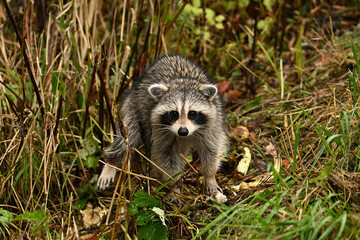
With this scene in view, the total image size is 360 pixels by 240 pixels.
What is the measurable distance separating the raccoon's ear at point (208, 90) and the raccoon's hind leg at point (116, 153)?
0.79 m

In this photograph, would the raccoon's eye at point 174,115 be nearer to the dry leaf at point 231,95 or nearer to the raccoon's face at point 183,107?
the raccoon's face at point 183,107

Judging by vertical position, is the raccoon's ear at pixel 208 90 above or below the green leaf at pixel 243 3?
below

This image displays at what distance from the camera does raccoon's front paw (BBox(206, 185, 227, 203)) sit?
173 inches

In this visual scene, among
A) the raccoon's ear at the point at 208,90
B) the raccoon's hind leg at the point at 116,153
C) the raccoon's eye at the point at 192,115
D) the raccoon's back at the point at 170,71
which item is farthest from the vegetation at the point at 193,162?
the raccoon's ear at the point at 208,90

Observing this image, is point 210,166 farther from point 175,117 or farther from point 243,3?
point 243,3

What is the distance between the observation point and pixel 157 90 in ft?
15.0

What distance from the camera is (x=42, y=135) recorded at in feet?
15.6

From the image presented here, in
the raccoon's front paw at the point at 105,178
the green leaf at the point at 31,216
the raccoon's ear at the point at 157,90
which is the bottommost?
the raccoon's front paw at the point at 105,178

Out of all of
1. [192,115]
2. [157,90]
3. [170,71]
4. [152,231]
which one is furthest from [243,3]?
[152,231]

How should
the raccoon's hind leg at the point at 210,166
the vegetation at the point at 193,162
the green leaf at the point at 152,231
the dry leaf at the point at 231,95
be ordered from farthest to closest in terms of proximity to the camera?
the dry leaf at the point at 231,95
the raccoon's hind leg at the point at 210,166
the green leaf at the point at 152,231
the vegetation at the point at 193,162

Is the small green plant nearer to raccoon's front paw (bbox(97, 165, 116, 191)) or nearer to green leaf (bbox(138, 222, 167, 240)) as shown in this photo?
green leaf (bbox(138, 222, 167, 240))

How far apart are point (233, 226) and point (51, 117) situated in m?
2.14

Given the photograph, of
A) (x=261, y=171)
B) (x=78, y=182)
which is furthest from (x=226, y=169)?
(x=78, y=182)

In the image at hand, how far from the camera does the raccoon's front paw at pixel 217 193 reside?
4.40m
